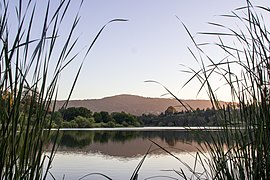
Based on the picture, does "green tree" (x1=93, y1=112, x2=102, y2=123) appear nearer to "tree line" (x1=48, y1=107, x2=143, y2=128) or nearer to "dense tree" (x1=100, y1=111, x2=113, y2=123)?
"tree line" (x1=48, y1=107, x2=143, y2=128)

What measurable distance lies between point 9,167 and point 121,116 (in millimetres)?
17666

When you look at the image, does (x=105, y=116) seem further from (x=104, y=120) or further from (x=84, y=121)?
(x=84, y=121)

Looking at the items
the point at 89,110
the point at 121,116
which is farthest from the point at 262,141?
the point at 121,116

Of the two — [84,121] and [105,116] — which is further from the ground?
[105,116]

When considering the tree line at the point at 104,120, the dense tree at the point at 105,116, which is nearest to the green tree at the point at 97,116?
the tree line at the point at 104,120

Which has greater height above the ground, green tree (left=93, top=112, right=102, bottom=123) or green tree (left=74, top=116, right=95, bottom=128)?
green tree (left=93, top=112, right=102, bottom=123)

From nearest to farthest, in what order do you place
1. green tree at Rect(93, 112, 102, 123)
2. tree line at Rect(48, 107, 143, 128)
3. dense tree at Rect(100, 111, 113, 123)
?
1. tree line at Rect(48, 107, 143, 128)
2. green tree at Rect(93, 112, 102, 123)
3. dense tree at Rect(100, 111, 113, 123)

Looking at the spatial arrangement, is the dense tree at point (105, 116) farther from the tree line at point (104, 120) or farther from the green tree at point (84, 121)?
the green tree at point (84, 121)

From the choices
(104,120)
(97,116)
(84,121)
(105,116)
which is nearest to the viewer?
(84,121)

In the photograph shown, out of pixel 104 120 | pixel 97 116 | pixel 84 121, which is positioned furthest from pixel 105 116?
pixel 84 121

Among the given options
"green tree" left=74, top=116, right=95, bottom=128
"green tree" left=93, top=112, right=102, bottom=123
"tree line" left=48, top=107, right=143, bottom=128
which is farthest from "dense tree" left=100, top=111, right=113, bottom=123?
"green tree" left=74, top=116, right=95, bottom=128

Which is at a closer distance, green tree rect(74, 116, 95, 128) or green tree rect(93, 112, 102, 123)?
green tree rect(74, 116, 95, 128)

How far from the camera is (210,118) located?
6.10 feet

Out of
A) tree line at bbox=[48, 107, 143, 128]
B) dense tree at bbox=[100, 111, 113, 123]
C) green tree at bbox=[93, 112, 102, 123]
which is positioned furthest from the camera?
dense tree at bbox=[100, 111, 113, 123]
